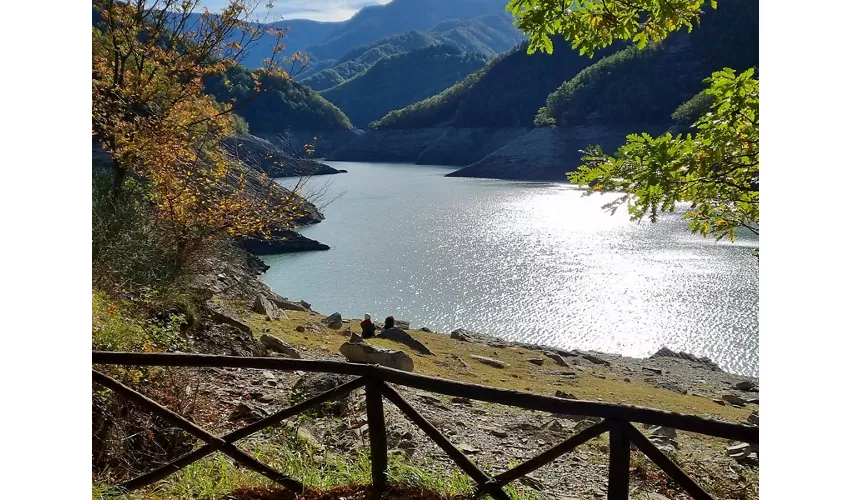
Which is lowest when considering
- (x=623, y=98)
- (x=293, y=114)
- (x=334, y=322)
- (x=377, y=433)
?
(x=334, y=322)

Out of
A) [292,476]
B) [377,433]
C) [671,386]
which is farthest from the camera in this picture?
[671,386]

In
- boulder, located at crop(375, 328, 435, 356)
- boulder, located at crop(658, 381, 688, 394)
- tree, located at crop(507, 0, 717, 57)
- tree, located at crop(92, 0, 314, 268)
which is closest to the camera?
tree, located at crop(507, 0, 717, 57)

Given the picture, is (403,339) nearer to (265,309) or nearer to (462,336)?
(265,309)

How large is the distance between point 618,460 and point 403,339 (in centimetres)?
1667

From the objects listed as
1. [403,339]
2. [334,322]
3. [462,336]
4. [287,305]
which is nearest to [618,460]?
[403,339]

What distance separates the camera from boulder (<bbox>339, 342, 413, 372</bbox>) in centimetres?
1366

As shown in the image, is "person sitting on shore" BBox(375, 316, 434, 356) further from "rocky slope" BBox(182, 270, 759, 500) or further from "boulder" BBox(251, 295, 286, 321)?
"boulder" BBox(251, 295, 286, 321)

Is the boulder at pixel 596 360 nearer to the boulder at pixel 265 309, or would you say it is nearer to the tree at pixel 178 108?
the boulder at pixel 265 309

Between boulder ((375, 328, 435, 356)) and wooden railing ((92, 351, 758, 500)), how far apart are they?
598 inches

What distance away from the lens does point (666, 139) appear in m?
4.70

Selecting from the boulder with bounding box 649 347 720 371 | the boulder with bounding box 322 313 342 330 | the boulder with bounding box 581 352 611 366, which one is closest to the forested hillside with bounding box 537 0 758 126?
the boulder with bounding box 649 347 720 371

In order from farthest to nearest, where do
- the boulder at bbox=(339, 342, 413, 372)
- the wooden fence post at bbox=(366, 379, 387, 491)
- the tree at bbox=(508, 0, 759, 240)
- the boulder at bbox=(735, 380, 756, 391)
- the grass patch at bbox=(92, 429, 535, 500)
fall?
1. the boulder at bbox=(735, 380, 756, 391)
2. the boulder at bbox=(339, 342, 413, 372)
3. the tree at bbox=(508, 0, 759, 240)
4. the grass patch at bbox=(92, 429, 535, 500)
5. the wooden fence post at bbox=(366, 379, 387, 491)

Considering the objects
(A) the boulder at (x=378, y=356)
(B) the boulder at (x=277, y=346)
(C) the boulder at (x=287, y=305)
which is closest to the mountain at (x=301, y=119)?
(C) the boulder at (x=287, y=305)

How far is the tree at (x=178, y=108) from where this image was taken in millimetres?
10766
